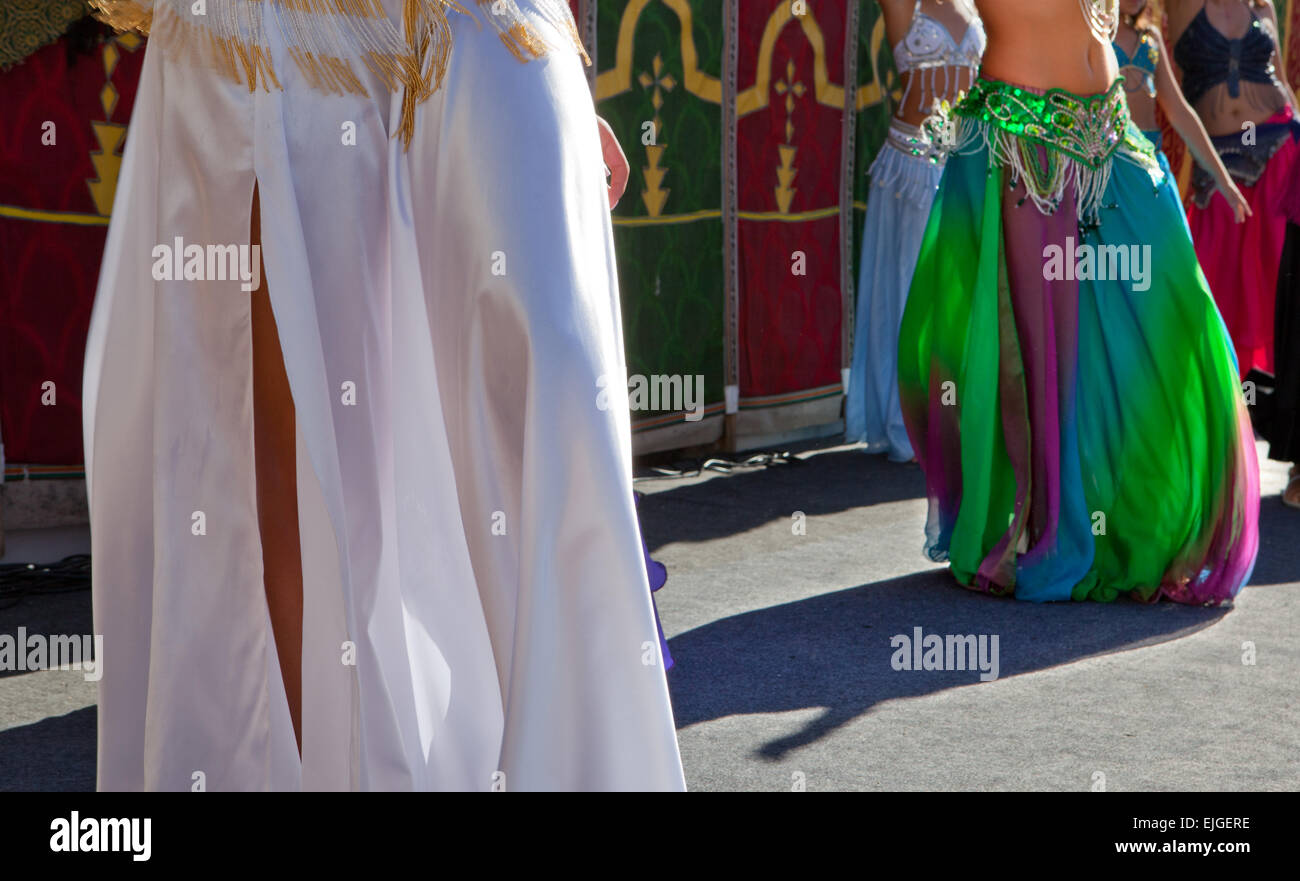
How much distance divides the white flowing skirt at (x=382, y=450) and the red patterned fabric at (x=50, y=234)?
6.60ft

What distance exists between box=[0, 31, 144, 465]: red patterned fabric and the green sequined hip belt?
7.35 feet

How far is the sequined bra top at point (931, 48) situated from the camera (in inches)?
216

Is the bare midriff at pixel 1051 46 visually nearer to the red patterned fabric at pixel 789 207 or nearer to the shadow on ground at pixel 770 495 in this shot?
the shadow on ground at pixel 770 495

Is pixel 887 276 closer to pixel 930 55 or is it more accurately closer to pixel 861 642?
pixel 930 55

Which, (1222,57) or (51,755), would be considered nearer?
(51,755)

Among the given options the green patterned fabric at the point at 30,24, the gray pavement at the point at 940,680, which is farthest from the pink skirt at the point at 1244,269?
the green patterned fabric at the point at 30,24

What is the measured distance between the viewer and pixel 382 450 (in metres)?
1.96

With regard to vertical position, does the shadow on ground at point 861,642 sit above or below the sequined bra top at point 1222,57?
below

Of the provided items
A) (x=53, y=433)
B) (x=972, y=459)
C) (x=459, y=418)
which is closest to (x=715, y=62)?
(x=972, y=459)

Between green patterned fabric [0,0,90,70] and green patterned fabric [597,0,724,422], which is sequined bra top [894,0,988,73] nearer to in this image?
green patterned fabric [597,0,724,422]

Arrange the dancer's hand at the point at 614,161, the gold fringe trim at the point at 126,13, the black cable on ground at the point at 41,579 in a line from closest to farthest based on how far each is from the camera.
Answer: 1. the gold fringe trim at the point at 126,13
2. the dancer's hand at the point at 614,161
3. the black cable on ground at the point at 41,579

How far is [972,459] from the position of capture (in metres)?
3.73

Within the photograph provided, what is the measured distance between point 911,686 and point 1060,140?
1.51 metres

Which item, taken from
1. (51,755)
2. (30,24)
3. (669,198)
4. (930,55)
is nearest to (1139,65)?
(930,55)
